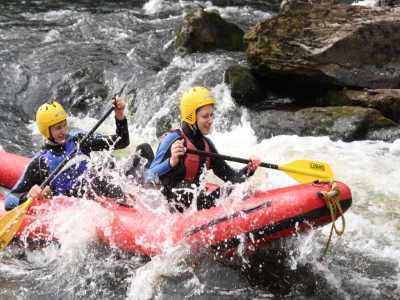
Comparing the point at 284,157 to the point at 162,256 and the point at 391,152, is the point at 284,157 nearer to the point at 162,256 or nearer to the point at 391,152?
the point at 391,152

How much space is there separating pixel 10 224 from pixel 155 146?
344 centimetres

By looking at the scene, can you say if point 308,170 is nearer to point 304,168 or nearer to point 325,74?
point 304,168

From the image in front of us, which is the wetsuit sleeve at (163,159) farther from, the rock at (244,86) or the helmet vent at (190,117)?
the rock at (244,86)

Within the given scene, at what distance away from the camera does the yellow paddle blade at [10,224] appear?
4680 millimetres

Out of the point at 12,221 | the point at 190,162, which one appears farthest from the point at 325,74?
the point at 12,221

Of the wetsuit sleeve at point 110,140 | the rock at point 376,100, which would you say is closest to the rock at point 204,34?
the rock at point 376,100

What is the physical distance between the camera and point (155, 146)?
791 centimetres

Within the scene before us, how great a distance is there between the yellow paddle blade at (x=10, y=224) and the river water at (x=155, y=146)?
34 centimetres

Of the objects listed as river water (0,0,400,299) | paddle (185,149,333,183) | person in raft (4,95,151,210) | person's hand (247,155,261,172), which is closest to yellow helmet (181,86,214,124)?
paddle (185,149,333,183)

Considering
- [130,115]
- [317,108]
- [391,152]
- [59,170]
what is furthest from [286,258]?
[130,115]

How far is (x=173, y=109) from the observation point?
8258 millimetres

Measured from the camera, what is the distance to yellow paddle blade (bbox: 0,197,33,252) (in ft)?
15.4

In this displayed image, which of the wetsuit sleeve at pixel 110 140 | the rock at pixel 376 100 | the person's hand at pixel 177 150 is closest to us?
the person's hand at pixel 177 150

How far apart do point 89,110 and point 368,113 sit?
4.60 metres
